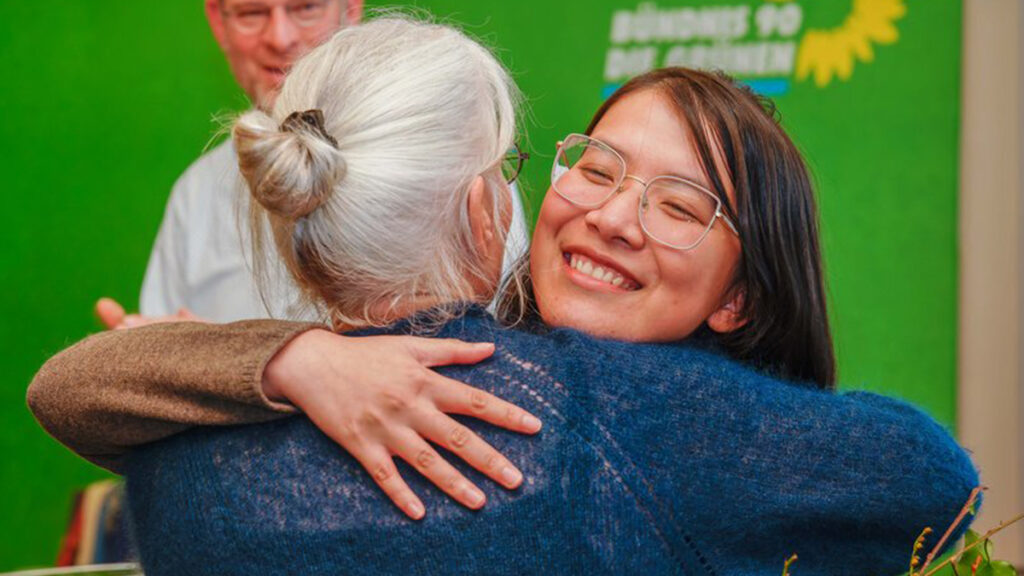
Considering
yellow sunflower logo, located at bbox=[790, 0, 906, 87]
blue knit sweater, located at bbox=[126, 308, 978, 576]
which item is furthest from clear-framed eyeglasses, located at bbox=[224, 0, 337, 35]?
blue knit sweater, located at bbox=[126, 308, 978, 576]

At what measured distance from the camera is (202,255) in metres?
2.77

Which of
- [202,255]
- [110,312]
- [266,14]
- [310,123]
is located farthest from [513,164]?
[202,255]

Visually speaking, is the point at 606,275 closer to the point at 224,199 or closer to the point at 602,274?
the point at 602,274

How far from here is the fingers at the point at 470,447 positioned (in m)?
1.06

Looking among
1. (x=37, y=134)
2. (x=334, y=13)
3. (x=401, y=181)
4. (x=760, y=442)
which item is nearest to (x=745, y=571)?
(x=760, y=442)

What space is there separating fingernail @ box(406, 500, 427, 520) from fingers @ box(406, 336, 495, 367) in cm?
13

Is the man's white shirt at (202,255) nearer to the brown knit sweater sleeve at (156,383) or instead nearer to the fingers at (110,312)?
the fingers at (110,312)

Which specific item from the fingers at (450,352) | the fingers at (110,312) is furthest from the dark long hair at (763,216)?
the fingers at (110,312)

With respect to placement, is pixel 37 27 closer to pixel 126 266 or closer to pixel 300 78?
pixel 126 266

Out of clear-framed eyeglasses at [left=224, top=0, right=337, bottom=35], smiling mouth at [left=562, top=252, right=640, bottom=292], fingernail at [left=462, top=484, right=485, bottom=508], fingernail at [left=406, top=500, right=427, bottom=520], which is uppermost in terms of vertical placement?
clear-framed eyeglasses at [left=224, top=0, right=337, bottom=35]

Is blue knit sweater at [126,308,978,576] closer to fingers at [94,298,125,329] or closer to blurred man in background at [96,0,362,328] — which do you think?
fingers at [94,298,125,329]

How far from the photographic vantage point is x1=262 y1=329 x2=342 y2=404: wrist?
1.11m

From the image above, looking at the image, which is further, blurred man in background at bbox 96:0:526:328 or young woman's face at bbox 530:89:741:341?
blurred man in background at bbox 96:0:526:328

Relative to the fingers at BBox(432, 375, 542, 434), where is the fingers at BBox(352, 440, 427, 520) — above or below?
below
